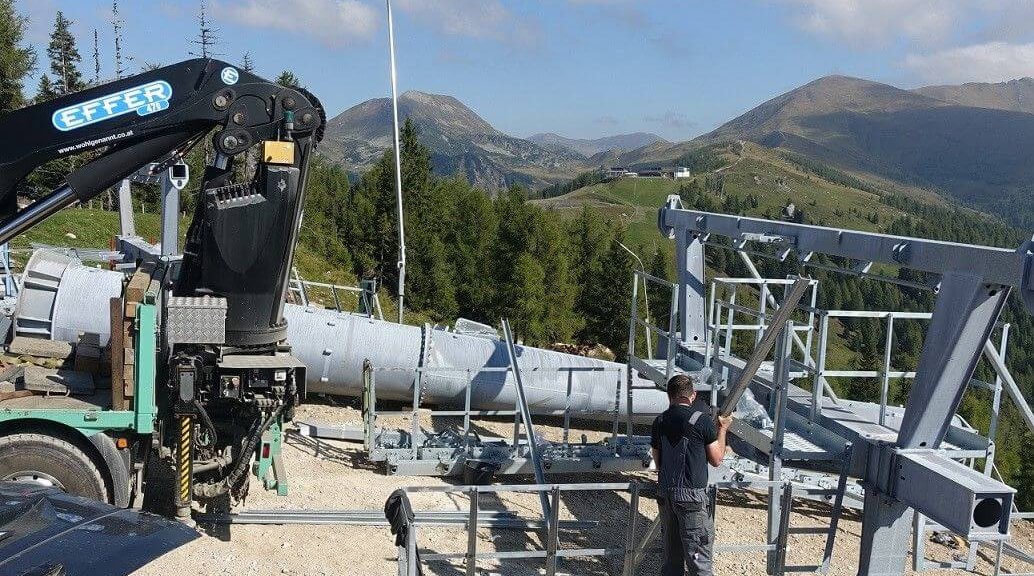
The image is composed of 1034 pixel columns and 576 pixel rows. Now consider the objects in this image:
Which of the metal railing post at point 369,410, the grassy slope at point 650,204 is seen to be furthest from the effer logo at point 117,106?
the grassy slope at point 650,204

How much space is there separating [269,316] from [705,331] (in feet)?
23.8

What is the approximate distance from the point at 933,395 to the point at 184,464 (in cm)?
721

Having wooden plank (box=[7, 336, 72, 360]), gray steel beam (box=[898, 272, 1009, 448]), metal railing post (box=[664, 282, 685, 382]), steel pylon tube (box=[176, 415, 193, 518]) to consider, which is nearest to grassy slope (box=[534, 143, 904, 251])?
metal railing post (box=[664, 282, 685, 382])

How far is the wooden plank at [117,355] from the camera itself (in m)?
8.24

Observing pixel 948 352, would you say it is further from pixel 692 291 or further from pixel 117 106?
pixel 117 106

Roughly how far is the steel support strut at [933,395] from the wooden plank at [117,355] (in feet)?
24.1

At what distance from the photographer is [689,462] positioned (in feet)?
23.7

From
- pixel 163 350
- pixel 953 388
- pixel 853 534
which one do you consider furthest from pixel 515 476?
pixel 953 388

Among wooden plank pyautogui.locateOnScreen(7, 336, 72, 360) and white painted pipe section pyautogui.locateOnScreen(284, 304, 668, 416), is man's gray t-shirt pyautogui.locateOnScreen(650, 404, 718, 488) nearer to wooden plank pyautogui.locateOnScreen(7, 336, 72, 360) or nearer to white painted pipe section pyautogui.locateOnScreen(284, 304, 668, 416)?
wooden plank pyautogui.locateOnScreen(7, 336, 72, 360)

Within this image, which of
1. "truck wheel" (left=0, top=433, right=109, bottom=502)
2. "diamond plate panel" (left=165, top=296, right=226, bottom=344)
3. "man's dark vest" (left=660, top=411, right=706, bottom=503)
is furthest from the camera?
"diamond plate panel" (left=165, top=296, right=226, bottom=344)

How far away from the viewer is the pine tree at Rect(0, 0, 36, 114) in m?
36.2

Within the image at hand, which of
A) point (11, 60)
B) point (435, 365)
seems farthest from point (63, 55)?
point (435, 365)

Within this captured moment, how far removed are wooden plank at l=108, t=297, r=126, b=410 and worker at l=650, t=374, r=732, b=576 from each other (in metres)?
5.19

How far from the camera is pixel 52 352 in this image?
9383 mm
